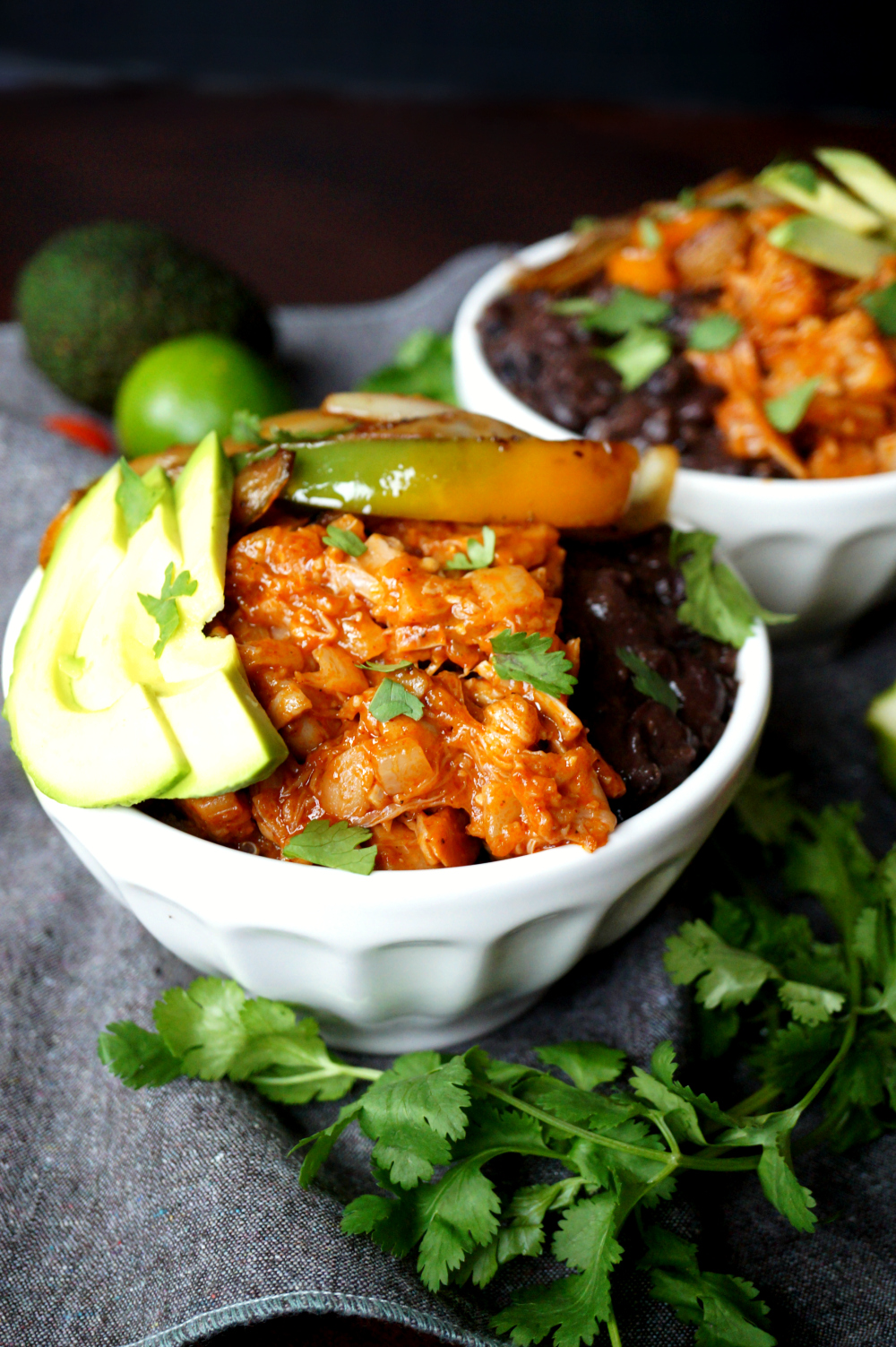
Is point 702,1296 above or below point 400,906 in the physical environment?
below

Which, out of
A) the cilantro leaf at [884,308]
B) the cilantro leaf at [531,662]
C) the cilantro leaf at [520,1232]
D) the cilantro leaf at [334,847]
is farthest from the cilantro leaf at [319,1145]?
the cilantro leaf at [884,308]

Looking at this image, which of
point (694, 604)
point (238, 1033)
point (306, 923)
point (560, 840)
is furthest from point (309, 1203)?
point (694, 604)

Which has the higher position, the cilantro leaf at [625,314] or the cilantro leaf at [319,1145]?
the cilantro leaf at [625,314]

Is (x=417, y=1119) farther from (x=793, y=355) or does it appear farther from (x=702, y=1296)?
(x=793, y=355)

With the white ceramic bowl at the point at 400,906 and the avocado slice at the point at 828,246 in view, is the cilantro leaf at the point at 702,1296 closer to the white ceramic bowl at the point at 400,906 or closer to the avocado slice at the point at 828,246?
the white ceramic bowl at the point at 400,906

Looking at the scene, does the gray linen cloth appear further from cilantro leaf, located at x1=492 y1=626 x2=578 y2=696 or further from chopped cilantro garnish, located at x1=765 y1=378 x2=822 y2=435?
chopped cilantro garnish, located at x1=765 y1=378 x2=822 y2=435

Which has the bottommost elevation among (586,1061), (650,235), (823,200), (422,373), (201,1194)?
(201,1194)

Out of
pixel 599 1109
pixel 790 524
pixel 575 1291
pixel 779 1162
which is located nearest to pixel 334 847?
pixel 599 1109
